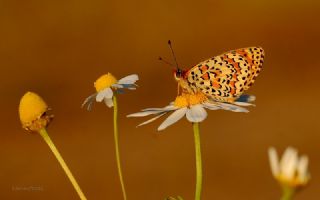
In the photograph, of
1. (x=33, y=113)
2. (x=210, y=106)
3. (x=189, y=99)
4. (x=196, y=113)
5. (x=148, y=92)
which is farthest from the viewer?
(x=148, y=92)

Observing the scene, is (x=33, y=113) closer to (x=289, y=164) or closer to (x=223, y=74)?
(x=223, y=74)

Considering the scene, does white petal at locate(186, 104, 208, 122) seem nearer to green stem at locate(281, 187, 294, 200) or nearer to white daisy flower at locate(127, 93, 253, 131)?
white daisy flower at locate(127, 93, 253, 131)

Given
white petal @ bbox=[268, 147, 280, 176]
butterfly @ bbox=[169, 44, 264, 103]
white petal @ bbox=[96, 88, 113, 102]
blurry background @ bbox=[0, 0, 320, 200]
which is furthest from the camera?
blurry background @ bbox=[0, 0, 320, 200]

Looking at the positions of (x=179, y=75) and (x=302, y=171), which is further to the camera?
(x=179, y=75)

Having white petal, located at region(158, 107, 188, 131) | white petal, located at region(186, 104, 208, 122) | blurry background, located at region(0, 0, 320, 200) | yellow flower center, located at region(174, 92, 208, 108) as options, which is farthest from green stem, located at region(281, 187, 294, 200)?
blurry background, located at region(0, 0, 320, 200)

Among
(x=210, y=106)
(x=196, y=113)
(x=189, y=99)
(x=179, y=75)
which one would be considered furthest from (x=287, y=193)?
(x=179, y=75)

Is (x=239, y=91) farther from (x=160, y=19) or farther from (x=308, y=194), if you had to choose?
(x=160, y=19)
